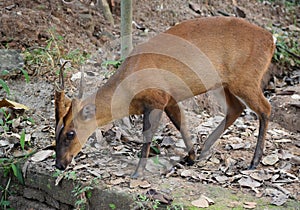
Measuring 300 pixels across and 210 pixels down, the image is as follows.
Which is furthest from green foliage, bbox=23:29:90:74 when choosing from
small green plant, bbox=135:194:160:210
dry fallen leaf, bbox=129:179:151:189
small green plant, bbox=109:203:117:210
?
small green plant, bbox=135:194:160:210

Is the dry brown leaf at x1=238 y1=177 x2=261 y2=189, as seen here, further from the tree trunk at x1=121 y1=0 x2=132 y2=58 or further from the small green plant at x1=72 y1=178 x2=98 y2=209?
the tree trunk at x1=121 y1=0 x2=132 y2=58

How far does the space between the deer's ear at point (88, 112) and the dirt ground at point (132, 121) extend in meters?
0.52

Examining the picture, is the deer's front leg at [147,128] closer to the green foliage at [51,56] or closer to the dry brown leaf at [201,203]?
the dry brown leaf at [201,203]

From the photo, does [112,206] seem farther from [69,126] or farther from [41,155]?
[41,155]

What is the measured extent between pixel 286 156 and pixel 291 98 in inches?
65.1

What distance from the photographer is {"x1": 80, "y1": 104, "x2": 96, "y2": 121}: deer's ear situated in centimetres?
477

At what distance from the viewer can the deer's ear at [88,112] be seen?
477cm

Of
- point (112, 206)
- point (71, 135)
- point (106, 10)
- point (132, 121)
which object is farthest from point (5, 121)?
point (106, 10)

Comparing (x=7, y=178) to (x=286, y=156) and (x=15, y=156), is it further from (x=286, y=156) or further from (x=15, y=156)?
(x=286, y=156)

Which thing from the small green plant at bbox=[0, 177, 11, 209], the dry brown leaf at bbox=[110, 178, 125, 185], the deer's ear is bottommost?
the small green plant at bbox=[0, 177, 11, 209]

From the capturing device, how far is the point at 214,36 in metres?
5.12

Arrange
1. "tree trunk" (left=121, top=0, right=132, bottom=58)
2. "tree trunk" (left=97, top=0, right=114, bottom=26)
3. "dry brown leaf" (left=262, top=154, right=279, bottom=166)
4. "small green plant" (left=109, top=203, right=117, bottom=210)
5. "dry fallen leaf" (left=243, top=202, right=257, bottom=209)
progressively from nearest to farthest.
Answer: "dry fallen leaf" (left=243, top=202, right=257, bottom=209), "small green plant" (left=109, top=203, right=117, bottom=210), "dry brown leaf" (left=262, top=154, right=279, bottom=166), "tree trunk" (left=121, top=0, right=132, bottom=58), "tree trunk" (left=97, top=0, right=114, bottom=26)

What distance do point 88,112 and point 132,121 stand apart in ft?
4.07

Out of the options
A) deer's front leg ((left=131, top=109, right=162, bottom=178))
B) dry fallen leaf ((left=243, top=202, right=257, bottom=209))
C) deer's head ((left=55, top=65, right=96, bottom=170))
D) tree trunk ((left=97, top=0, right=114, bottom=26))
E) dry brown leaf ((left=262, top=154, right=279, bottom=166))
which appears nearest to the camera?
dry fallen leaf ((left=243, top=202, right=257, bottom=209))
